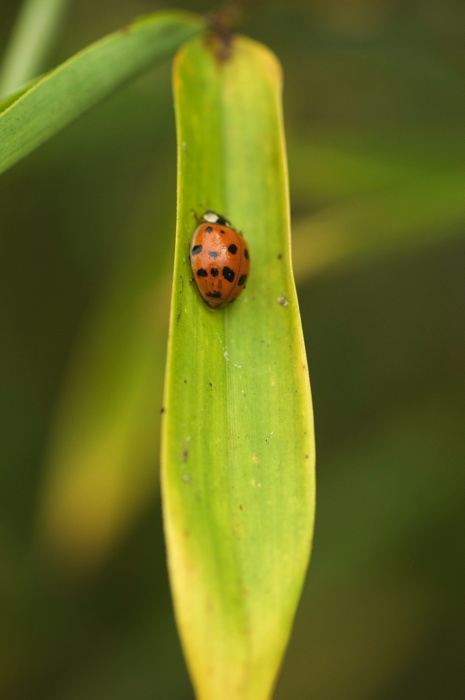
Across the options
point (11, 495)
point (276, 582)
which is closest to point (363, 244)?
point (276, 582)

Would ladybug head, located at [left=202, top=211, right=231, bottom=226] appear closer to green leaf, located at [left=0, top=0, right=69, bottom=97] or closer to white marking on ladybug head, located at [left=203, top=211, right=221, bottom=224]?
white marking on ladybug head, located at [left=203, top=211, right=221, bottom=224]

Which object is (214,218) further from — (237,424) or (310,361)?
(310,361)

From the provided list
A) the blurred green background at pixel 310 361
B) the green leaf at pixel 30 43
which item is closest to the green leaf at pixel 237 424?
the green leaf at pixel 30 43

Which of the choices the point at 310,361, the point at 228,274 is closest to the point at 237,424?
the point at 228,274

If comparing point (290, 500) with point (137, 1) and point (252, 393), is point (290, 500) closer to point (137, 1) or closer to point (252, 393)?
point (252, 393)

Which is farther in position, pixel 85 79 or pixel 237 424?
pixel 85 79

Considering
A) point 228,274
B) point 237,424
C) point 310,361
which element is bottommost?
point 237,424
